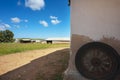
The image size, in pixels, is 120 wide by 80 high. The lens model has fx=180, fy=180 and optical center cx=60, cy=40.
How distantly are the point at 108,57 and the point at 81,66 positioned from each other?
69cm

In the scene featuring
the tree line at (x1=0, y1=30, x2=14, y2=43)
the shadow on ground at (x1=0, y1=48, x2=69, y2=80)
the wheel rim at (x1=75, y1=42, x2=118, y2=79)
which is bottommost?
the shadow on ground at (x1=0, y1=48, x2=69, y2=80)

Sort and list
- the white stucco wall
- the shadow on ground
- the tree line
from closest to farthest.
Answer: the white stucco wall, the shadow on ground, the tree line

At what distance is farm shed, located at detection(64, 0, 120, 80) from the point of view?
433 centimetres

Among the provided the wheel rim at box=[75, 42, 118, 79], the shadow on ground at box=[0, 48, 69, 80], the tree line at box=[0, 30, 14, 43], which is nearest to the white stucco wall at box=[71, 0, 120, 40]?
the wheel rim at box=[75, 42, 118, 79]

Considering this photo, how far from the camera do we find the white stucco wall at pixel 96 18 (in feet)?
14.9

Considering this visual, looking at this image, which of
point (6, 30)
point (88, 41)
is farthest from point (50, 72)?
point (6, 30)

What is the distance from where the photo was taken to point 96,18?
15.2ft

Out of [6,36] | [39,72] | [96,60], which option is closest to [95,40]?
[96,60]

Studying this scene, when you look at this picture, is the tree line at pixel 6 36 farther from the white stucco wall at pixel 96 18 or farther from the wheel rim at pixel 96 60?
the wheel rim at pixel 96 60

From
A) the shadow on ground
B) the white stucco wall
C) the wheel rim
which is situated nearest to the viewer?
the wheel rim

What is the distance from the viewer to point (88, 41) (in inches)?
183

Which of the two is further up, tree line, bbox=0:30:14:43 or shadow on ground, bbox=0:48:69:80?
tree line, bbox=0:30:14:43

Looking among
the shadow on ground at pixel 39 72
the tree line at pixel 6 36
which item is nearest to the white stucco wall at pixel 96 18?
the shadow on ground at pixel 39 72

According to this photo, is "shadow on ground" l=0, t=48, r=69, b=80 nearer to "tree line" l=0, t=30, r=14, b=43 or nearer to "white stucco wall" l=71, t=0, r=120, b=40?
"white stucco wall" l=71, t=0, r=120, b=40
